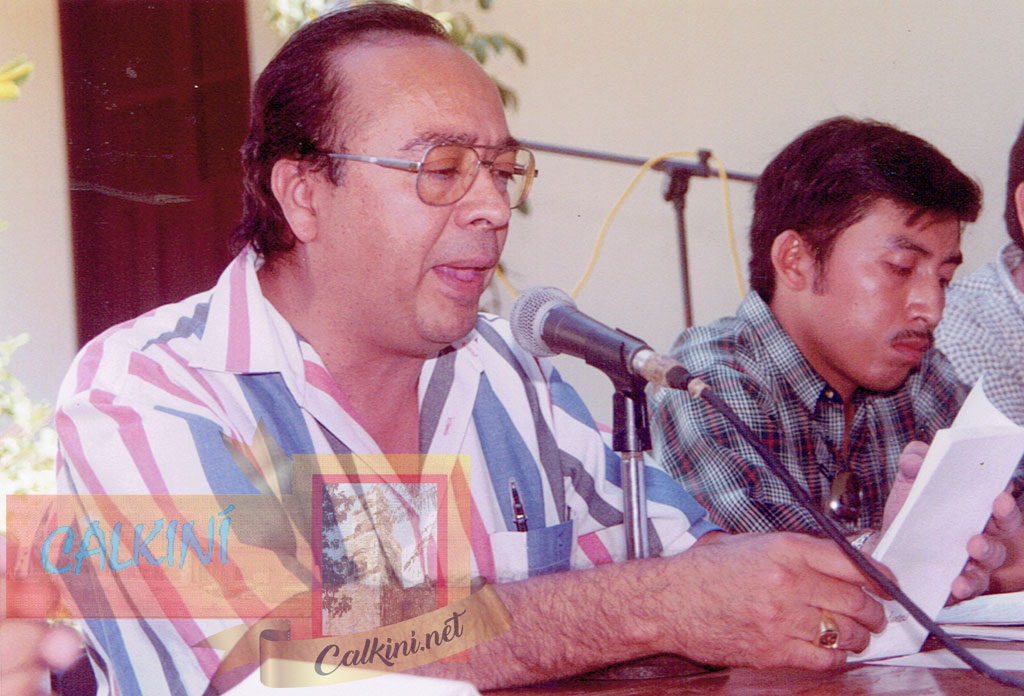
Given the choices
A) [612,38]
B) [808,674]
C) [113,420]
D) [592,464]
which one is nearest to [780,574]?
[808,674]

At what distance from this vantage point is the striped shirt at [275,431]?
3.12 ft

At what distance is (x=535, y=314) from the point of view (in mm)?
1009

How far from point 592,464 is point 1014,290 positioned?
114 cm

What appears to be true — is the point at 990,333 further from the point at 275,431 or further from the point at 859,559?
the point at 275,431

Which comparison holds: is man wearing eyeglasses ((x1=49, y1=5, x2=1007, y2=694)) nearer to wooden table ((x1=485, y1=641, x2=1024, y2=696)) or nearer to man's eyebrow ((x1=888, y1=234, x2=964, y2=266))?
wooden table ((x1=485, y1=641, x2=1024, y2=696))

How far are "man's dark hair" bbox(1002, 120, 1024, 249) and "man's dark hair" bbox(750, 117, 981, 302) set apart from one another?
1.13 ft

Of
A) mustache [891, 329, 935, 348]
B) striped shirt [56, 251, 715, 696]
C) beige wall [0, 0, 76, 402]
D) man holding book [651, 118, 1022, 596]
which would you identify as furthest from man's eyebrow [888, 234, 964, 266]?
beige wall [0, 0, 76, 402]

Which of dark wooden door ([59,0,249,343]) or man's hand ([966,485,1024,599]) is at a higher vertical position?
dark wooden door ([59,0,249,343])

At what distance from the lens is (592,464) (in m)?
1.37

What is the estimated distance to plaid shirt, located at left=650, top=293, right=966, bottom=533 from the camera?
155 centimetres

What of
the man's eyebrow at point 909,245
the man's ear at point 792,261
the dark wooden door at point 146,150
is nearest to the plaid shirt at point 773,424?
the man's ear at point 792,261

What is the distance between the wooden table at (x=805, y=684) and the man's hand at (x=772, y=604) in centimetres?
2

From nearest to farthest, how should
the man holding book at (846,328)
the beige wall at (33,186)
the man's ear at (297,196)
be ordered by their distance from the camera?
1. the man's ear at (297,196)
2. the beige wall at (33,186)
3. the man holding book at (846,328)

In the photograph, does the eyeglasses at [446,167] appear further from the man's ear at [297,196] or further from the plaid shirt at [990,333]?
the plaid shirt at [990,333]
